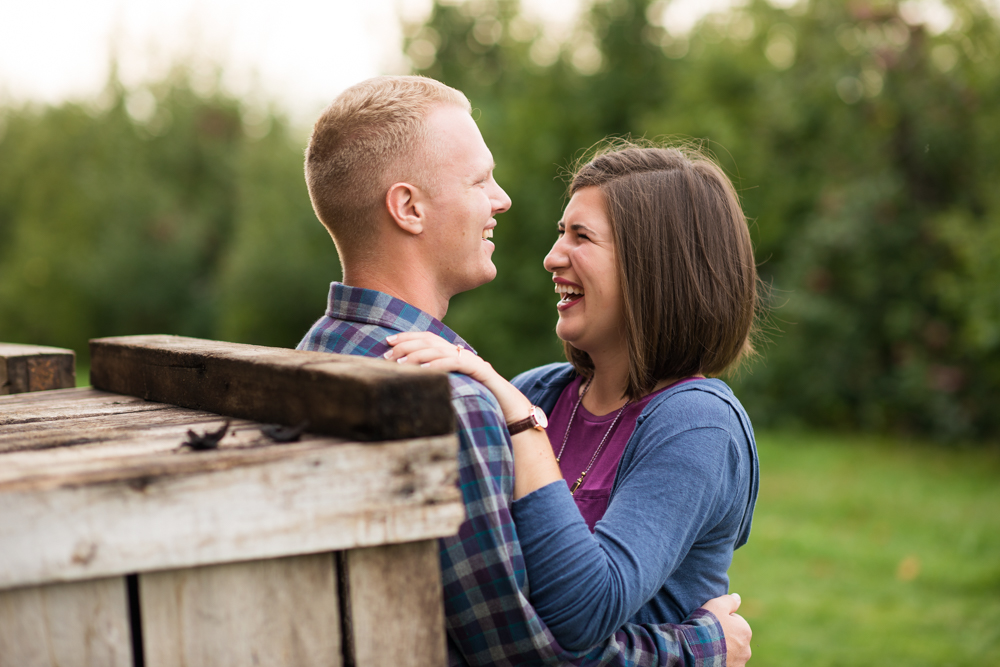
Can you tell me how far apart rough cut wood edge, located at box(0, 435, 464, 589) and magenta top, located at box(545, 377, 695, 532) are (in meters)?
1.02

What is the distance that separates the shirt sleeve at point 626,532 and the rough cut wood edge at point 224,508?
18.4 inches

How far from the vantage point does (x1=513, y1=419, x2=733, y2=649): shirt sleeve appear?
1.72m

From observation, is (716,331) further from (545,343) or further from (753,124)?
(753,124)

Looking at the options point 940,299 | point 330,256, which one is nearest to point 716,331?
point 940,299

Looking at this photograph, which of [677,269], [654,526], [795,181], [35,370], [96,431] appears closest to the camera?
[96,431]

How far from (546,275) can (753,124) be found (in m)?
4.41

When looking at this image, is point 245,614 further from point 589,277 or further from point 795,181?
point 795,181

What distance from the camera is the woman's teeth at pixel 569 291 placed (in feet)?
8.80

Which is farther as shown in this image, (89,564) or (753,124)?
(753,124)

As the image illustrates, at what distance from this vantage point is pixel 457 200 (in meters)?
2.21

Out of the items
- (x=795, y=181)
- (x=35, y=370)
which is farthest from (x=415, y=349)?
(x=795, y=181)

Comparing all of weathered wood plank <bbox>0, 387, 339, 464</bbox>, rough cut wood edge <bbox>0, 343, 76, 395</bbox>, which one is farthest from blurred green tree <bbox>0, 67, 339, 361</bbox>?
weathered wood plank <bbox>0, 387, 339, 464</bbox>

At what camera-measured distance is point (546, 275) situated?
1409cm

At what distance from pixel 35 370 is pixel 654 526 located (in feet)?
5.93
